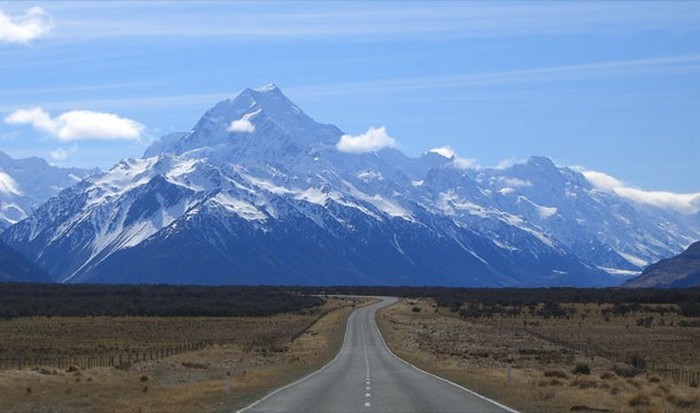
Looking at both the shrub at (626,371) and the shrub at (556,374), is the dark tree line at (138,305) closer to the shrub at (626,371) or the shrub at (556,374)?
the shrub at (626,371)

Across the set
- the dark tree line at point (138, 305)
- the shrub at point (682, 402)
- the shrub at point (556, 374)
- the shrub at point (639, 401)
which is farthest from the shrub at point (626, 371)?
the dark tree line at point (138, 305)

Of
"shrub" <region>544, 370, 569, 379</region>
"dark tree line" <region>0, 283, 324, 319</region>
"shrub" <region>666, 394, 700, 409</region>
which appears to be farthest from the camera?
"dark tree line" <region>0, 283, 324, 319</region>

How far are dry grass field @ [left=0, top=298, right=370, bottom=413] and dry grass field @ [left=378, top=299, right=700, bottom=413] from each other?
7.31 m

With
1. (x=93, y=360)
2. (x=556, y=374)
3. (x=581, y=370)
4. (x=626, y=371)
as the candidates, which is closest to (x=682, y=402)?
(x=556, y=374)

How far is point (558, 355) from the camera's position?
6331cm

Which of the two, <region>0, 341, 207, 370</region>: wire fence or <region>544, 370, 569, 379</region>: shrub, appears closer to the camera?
<region>544, 370, 569, 379</region>: shrub

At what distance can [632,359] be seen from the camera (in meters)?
60.5

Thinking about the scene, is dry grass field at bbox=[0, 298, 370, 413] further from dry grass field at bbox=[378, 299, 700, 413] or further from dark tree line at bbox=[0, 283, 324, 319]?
dark tree line at bbox=[0, 283, 324, 319]

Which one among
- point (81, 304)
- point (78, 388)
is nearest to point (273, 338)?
point (78, 388)

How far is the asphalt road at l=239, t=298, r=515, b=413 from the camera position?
103 feet

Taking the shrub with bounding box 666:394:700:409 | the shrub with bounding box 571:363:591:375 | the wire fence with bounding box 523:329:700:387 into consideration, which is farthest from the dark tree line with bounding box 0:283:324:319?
the shrub with bounding box 666:394:700:409

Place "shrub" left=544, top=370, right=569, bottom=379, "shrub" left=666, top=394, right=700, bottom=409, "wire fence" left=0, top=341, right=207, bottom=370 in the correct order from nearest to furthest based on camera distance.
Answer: "shrub" left=666, top=394, right=700, bottom=409 → "shrub" left=544, top=370, right=569, bottom=379 → "wire fence" left=0, top=341, right=207, bottom=370

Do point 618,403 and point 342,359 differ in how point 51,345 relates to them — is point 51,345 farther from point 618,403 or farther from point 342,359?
Answer: point 618,403

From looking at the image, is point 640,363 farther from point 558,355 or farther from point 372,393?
point 372,393
